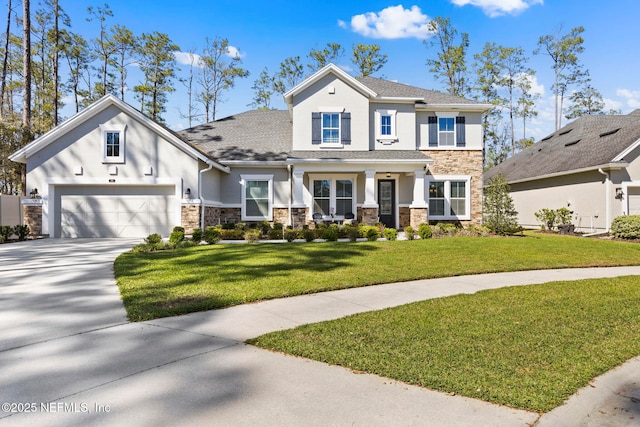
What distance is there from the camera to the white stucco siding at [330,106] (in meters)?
18.2

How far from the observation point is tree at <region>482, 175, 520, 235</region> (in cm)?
1506

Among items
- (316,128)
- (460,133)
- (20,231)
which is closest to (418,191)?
(460,133)

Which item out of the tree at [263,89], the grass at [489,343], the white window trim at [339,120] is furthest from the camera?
the tree at [263,89]

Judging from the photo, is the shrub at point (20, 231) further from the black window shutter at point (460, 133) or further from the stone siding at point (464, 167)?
the black window shutter at point (460, 133)

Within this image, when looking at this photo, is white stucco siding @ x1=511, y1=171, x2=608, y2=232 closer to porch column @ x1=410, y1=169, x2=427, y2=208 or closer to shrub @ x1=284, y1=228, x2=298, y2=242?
porch column @ x1=410, y1=169, x2=427, y2=208

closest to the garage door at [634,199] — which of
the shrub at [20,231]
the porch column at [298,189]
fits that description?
the porch column at [298,189]

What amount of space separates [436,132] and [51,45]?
27.9m

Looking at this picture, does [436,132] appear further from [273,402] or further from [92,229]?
[273,402]

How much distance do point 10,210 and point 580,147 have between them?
2915 cm

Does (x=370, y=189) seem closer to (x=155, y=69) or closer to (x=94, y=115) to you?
(x=94, y=115)

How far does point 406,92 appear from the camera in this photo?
19.2m

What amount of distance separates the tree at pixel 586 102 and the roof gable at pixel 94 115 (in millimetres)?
36236

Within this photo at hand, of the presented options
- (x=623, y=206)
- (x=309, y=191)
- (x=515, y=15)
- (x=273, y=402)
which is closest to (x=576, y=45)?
(x=515, y=15)

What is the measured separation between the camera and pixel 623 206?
1736 centimetres
